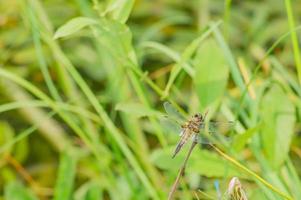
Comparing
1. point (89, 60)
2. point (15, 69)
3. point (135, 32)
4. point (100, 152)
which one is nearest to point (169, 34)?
point (135, 32)

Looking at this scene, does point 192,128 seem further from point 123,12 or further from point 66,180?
point 66,180

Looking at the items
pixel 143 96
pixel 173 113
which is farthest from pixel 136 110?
pixel 143 96

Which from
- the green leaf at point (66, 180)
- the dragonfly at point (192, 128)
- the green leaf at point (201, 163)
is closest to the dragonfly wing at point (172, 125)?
the dragonfly at point (192, 128)

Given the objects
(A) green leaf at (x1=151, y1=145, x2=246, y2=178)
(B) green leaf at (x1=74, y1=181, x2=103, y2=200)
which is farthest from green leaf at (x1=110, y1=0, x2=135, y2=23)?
(B) green leaf at (x1=74, y1=181, x2=103, y2=200)

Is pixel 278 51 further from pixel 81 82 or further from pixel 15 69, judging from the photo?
pixel 81 82

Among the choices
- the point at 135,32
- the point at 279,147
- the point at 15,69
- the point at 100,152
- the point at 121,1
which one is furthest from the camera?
the point at 135,32

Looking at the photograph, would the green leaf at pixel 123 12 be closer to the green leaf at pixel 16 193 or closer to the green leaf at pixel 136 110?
the green leaf at pixel 136 110
